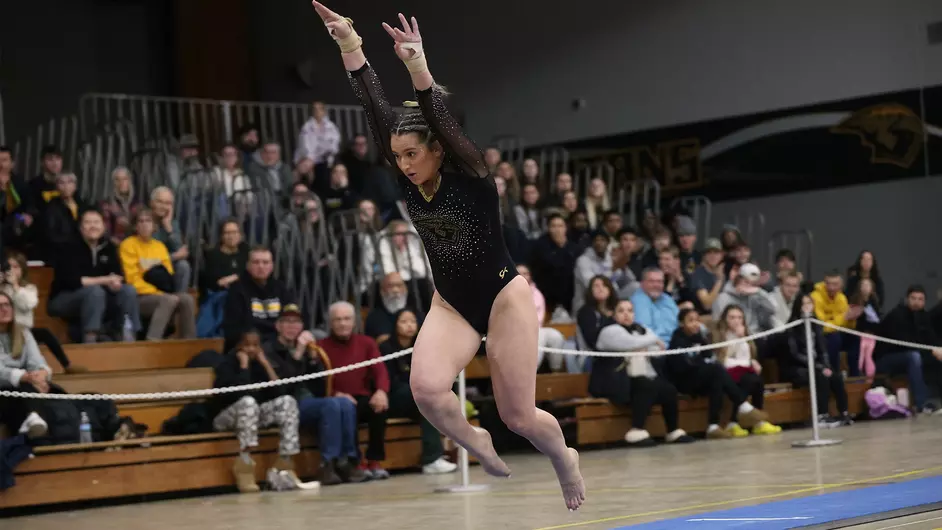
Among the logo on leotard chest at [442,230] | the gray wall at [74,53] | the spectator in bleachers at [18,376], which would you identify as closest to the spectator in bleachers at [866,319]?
the spectator in bleachers at [18,376]

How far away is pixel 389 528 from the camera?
6.79 m

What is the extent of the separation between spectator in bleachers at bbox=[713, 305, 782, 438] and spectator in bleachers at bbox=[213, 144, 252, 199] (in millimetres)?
4909

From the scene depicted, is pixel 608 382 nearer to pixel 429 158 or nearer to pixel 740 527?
pixel 740 527

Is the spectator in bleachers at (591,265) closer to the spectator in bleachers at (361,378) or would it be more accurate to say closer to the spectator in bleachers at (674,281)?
the spectator in bleachers at (674,281)

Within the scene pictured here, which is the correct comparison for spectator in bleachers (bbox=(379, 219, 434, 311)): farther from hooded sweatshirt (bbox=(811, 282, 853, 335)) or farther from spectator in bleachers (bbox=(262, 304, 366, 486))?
hooded sweatshirt (bbox=(811, 282, 853, 335))

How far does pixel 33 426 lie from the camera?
8.47m

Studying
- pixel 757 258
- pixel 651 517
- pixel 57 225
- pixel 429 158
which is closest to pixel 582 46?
pixel 757 258

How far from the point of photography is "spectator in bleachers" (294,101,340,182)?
15258 mm

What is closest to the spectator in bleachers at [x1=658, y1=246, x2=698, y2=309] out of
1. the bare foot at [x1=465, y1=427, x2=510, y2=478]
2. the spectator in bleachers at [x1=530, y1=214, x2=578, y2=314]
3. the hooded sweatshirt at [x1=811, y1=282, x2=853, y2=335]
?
the spectator in bleachers at [x1=530, y1=214, x2=578, y2=314]

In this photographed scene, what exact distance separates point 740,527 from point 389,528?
191 centimetres

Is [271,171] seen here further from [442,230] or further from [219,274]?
[442,230]

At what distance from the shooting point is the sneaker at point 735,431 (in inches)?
465

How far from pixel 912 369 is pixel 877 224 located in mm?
2962

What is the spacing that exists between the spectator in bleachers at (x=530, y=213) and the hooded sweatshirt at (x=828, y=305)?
117 inches
